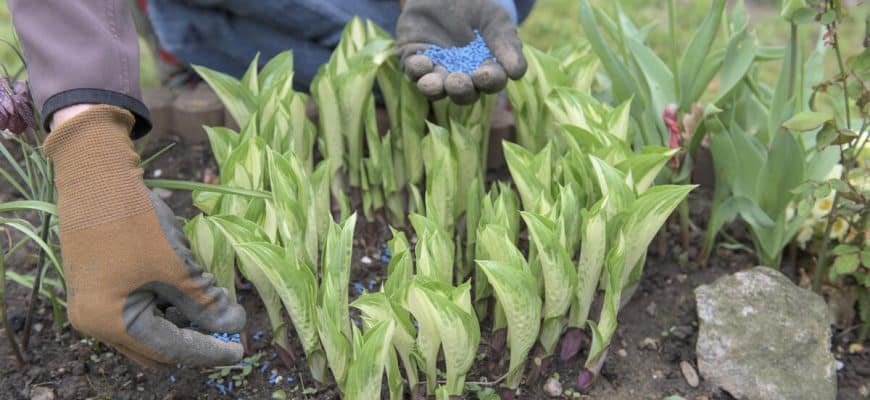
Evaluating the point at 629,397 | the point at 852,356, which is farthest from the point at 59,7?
the point at 852,356

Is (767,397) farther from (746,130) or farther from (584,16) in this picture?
(584,16)

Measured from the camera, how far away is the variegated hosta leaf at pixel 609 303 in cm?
151

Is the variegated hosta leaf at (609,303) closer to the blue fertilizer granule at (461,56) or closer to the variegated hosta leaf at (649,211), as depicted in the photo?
the variegated hosta leaf at (649,211)

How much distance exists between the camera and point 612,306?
1.55 metres

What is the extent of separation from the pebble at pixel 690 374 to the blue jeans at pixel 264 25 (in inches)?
51.2

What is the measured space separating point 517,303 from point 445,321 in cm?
15

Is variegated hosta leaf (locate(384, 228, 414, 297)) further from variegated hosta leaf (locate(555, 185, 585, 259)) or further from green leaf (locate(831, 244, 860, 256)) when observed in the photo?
green leaf (locate(831, 244, 860, 256))

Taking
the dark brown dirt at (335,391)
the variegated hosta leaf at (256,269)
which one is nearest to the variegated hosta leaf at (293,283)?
the variegated hosta leaf at (256,269)

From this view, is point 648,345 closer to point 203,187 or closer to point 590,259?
point 590,259

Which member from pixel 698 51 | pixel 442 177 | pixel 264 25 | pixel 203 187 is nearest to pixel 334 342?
pixel 203 187

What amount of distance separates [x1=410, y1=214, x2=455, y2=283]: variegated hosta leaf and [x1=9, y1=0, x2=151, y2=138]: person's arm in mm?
537

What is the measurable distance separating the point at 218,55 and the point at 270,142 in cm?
92

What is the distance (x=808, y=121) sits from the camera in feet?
5.11

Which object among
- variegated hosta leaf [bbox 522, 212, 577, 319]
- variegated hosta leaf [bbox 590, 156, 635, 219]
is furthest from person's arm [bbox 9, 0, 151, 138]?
variegated hosta leaf [bbox 590, 156, 635, 219]
